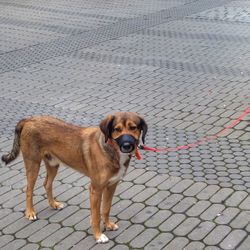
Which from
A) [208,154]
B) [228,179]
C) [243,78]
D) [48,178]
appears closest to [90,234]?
[48,178]

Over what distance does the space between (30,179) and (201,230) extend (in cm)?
187

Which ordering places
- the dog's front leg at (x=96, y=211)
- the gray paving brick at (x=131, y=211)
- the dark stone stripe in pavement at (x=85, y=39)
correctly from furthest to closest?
the dark stone stripe in pavement at (x=85, y=39) → the gray paving brick at (x=131, y=211) → the dog's front leg at (x=96, y=211)

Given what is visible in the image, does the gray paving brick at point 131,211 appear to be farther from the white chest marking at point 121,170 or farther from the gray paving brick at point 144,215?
the white chest marking at point 121,170

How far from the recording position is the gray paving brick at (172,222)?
197 inches

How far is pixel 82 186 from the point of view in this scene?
5.97m

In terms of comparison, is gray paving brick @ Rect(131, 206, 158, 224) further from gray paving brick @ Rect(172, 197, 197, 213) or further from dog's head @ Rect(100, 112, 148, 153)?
dog's head @ Rect(100, 112, 148, 153)

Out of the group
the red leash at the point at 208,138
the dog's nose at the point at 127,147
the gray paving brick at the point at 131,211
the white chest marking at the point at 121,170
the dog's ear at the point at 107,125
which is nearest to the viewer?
the dog's nose at the point at 127,147

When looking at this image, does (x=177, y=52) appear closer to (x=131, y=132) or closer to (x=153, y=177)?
(x=153, y=177)

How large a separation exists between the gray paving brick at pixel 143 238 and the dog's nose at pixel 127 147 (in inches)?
44.2

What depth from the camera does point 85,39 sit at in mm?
13102

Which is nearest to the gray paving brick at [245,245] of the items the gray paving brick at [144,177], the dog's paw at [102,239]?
the dog's paw at [102,239]

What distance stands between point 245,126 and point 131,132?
386 cm

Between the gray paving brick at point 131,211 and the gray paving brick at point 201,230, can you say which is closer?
the gray paving brick at point 201,230

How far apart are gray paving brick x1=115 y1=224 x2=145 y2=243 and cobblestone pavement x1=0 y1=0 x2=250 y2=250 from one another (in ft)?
0.03
